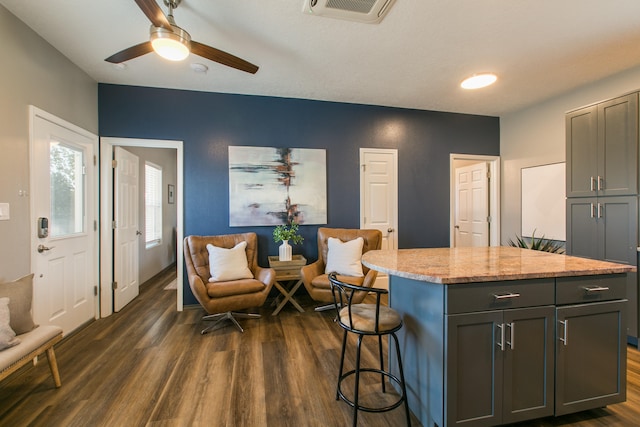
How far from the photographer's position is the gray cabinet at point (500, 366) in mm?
1438

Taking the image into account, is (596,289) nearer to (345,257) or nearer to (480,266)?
(480,266)

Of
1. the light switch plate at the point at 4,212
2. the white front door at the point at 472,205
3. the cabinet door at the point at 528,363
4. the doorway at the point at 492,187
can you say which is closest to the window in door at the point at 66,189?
the light switch plate at the point at 4,212

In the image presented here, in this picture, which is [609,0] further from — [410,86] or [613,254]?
[613,254]

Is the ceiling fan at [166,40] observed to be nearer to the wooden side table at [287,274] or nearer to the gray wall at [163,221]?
the wooden side table at [287,274]

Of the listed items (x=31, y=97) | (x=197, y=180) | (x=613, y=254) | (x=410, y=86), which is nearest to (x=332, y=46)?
(x=410, y=86)

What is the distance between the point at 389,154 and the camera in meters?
4.18

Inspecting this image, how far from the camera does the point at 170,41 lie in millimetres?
1814

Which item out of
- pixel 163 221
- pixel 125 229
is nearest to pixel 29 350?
pixel 125 229

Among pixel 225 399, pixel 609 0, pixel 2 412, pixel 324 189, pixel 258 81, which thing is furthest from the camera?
pixel 324 189

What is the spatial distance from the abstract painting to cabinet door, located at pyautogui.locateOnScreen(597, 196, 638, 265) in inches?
113

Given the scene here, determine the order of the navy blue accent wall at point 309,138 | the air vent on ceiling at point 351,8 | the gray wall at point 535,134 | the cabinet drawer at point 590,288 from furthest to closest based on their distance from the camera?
the navy blue accent wall at point 309,138 → the gray wall at point 535,134 → the air vent on ceiling at point 351,8 → the cabinet drawer at point 590,288

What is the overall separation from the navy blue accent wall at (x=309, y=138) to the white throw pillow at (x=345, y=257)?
48 cm

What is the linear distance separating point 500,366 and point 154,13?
2736 millimetres

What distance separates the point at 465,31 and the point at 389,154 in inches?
76.7
